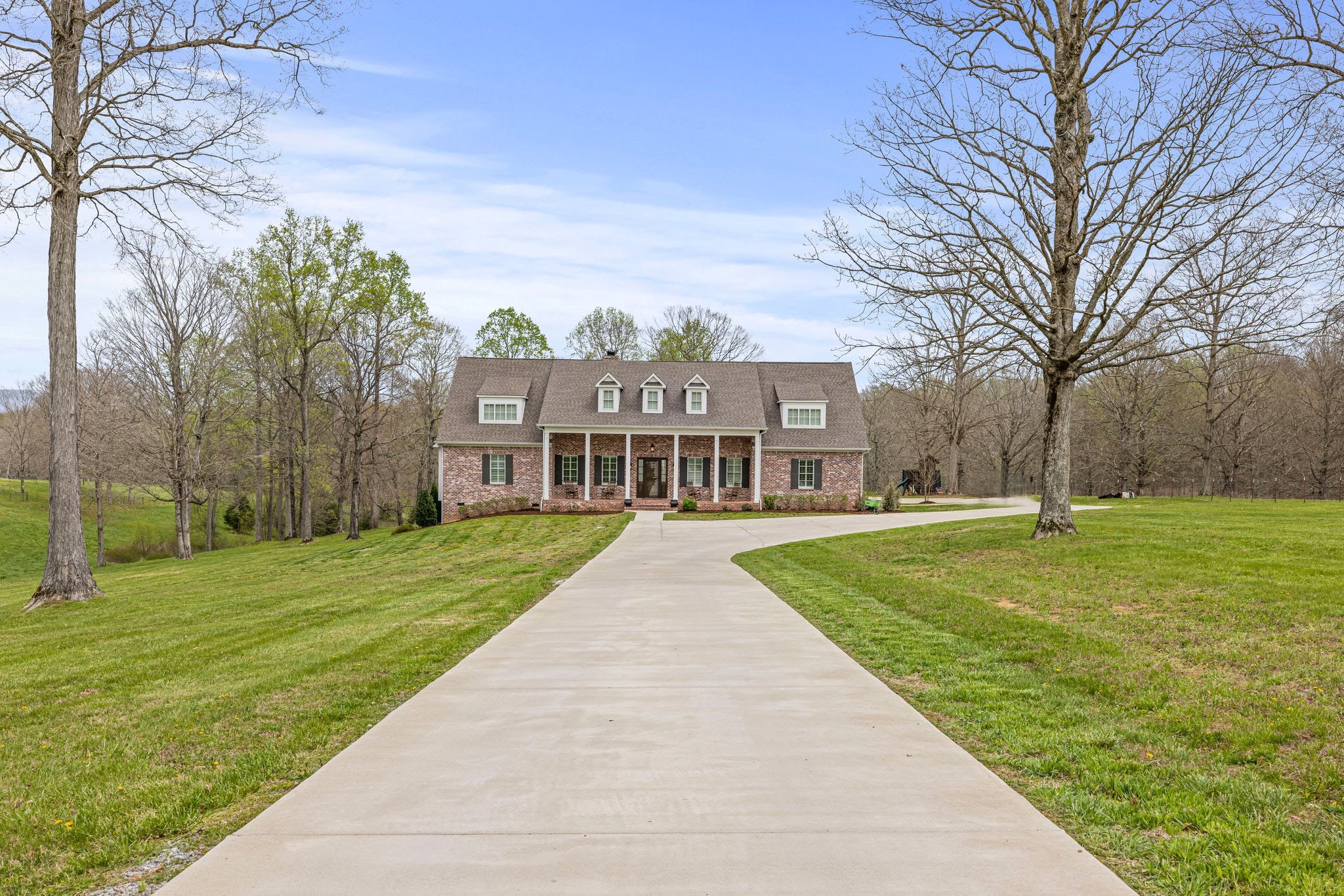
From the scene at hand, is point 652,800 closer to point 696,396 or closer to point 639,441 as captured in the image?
point 639,441

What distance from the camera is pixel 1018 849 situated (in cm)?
347

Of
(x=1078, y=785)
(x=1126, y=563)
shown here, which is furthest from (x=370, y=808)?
(x=1126, y=563)

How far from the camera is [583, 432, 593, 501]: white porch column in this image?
3247 cm

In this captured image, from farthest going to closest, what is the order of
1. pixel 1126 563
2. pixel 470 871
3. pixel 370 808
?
pixel 1126 563, pixel 370 808, pixel 470 871

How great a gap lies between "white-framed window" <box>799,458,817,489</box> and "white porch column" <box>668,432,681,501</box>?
495cm

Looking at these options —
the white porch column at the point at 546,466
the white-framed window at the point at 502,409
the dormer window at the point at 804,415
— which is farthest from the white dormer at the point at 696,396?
the white-framed window at the point at 502,409

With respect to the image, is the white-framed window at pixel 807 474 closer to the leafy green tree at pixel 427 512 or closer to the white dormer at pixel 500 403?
the white dormer at pixel 500 403

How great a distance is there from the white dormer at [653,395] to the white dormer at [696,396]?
3.32ft

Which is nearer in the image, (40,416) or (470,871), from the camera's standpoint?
(470,871)

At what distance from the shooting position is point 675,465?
33031 millimetres

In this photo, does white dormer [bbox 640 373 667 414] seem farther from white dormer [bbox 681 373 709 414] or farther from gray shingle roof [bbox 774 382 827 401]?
gray shingle roof [bbox 774 382 827 401]

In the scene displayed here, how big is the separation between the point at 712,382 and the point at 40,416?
4335 centimetres

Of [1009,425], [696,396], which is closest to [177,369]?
[696,396]

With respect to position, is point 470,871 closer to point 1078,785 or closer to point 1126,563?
point 1078,785
